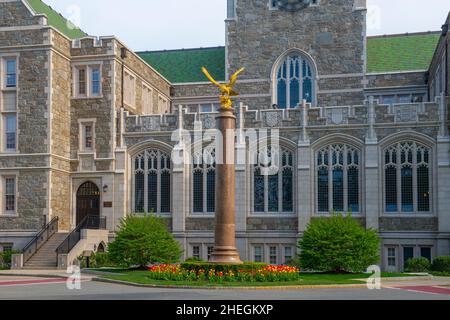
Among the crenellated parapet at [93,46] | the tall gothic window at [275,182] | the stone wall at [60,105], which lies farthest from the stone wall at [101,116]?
the tall gothic window at [275,182]

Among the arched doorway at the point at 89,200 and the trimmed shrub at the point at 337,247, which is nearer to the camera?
the trimmed shrub at the point at 337,247

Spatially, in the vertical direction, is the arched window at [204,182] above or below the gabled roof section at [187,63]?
below

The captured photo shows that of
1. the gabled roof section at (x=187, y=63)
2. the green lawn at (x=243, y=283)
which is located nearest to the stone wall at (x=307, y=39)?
the gabled roof section at (x=187, y=63)

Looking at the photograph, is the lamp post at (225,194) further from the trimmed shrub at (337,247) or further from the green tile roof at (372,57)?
the green tile roof at (372,57)

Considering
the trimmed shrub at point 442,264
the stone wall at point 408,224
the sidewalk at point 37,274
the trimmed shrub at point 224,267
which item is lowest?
the sidewalk at point 37,274

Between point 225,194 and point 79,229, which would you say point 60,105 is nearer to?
point 79,229

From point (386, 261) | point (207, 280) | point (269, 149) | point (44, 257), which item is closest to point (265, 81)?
point (269, 149)

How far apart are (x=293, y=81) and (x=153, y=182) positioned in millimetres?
12581

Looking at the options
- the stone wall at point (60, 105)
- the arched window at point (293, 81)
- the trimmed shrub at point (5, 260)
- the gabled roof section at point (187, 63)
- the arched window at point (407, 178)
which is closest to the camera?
the trimmed shrub at point (5, 260)

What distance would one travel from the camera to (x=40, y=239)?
38844mm

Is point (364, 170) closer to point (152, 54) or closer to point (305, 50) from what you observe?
point (305, 50)

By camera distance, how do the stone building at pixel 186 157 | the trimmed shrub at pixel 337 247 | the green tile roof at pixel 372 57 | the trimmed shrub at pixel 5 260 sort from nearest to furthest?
the trimmed shrub at pixel 337 247 < the trimmed shrub at pixel 5 260 < the stone building at pixel 186 157 < the green tile roof at pixel 372 57

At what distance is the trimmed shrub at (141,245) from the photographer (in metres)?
33.5

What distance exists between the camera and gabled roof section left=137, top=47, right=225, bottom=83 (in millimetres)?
52625
